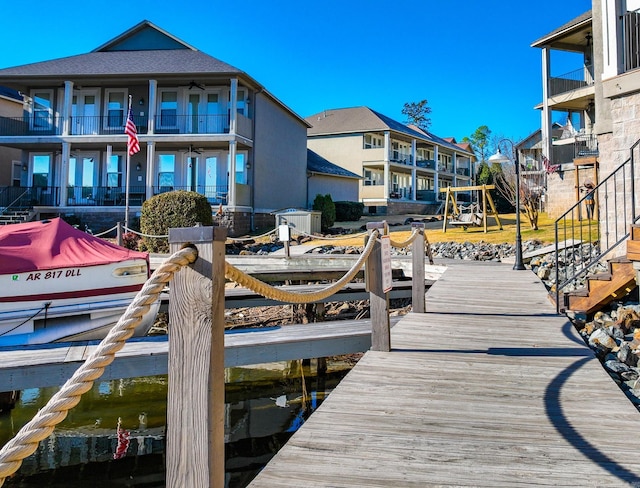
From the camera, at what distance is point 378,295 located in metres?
4.98

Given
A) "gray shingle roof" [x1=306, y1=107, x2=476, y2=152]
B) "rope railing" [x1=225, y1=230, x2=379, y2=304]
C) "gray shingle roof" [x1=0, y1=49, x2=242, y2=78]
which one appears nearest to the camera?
"rope railing" [x1=225, y1=230, x2=379, y2=304]

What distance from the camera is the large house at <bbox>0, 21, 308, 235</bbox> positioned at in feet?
80.6

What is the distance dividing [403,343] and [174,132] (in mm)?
22900

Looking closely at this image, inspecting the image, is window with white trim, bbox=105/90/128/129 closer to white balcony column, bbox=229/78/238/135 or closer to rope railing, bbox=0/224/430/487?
white balcony column, bbox=229/78/238/135

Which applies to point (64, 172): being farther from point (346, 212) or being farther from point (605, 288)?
point (605, 288)

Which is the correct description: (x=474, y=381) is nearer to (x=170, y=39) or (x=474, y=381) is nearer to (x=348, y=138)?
(x=170, y=39)

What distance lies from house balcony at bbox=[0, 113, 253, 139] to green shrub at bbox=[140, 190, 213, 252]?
6688 millimetres

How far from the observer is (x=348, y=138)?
139 ft

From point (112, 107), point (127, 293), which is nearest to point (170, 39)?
point (112, 107)

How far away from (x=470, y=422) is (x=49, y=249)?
685cm

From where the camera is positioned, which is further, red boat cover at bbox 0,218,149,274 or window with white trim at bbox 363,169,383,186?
window with white trim at bbox 363,169,383,186

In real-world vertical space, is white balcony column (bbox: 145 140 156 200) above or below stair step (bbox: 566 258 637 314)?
above

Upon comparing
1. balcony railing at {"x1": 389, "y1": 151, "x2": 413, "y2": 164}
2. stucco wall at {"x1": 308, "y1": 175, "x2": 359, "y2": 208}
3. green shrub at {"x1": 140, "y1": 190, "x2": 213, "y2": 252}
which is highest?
balcony railing at {"x1": 389, "y1": 151, "x2": 413, "y2": 164}

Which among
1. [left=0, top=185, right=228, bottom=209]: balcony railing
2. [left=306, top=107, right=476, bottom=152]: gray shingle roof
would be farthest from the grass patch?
[left=306, top=107, right=476, bottom=152]: gray shingle roof
